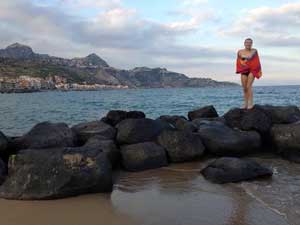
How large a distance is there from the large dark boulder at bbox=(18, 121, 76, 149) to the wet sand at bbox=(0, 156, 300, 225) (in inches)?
82.3

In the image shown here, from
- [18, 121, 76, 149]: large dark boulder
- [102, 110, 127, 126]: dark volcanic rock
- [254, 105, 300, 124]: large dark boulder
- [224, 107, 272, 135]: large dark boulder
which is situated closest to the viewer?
[18, 121, 76, 149]: large dark boulder

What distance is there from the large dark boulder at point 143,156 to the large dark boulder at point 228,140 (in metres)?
1.31

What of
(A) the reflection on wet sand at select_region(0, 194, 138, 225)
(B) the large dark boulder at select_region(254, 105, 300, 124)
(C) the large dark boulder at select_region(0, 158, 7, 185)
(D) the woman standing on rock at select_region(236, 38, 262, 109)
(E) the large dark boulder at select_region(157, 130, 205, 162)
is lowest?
(A) the reflection on wet sand at select_region(0, 194, 138, 225)

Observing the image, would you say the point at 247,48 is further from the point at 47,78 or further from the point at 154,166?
the point at 47,78

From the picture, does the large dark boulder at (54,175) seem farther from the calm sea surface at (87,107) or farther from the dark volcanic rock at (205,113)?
the calm sea surface at (87,107)

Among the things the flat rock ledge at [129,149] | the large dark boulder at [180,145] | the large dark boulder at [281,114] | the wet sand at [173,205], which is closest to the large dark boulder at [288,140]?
the flat rock ledge at [129,149]

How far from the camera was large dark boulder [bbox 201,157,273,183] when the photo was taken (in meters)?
8.31

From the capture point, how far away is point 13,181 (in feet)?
24.8

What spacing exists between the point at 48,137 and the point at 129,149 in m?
1.84

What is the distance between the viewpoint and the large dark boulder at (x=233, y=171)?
831cm

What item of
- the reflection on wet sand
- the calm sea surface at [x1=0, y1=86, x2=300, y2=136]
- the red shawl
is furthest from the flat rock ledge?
the calm sea surface at [x1=0, y1=86, x2=300, y2=136]

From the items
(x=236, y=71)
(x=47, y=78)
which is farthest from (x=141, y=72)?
(x=236, y=71)

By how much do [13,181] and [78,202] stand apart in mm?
1243

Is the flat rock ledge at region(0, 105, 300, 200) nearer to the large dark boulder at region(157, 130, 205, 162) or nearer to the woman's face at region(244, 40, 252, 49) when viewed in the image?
the large dark boulder at region(157, 130, 205, 162)
